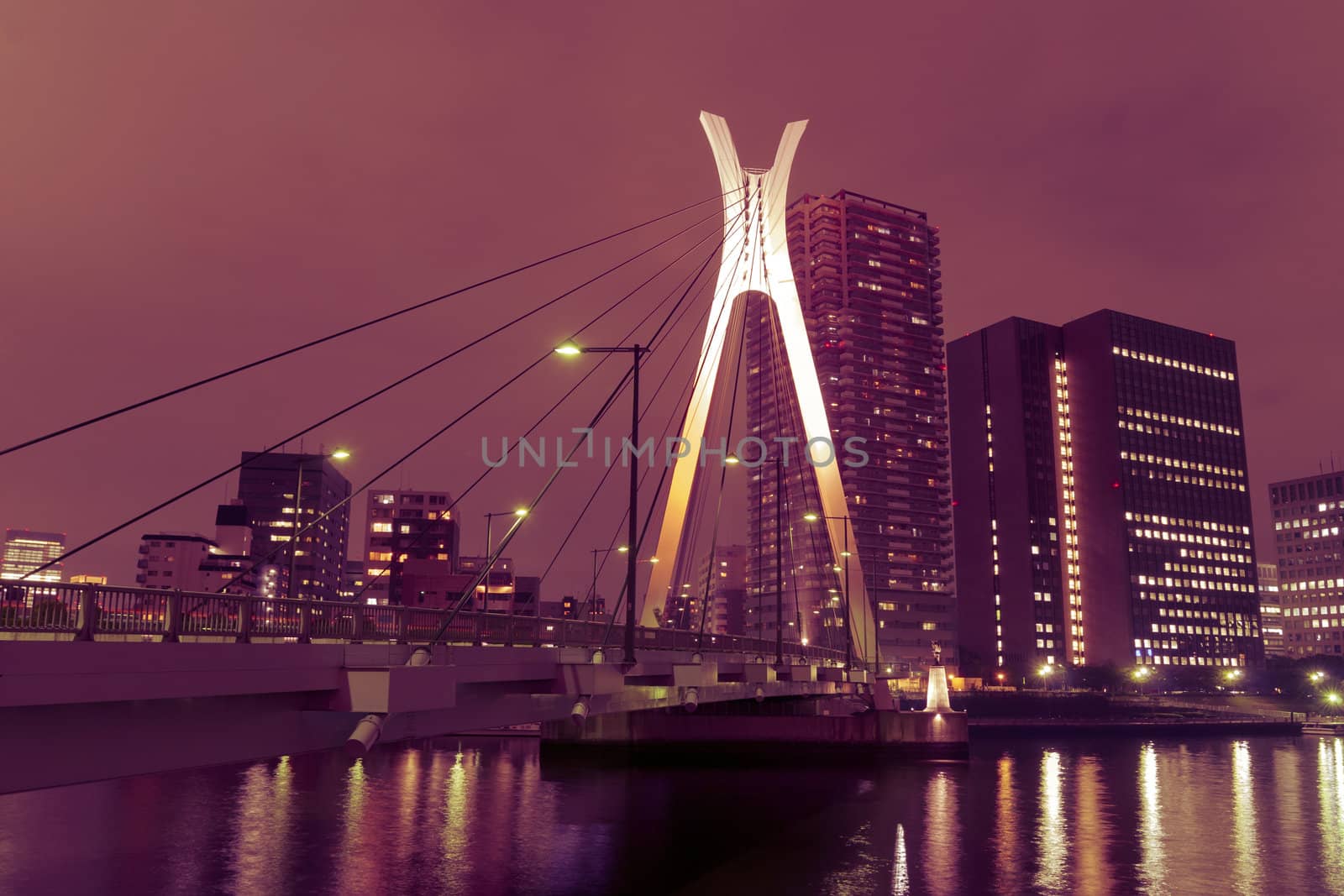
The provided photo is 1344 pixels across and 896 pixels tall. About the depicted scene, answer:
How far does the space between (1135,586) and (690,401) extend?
170 meters

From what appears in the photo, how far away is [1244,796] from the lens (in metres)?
57.2

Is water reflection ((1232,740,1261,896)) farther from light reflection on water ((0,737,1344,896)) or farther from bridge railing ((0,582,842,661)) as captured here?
bridge railing ((0,582,842,661))

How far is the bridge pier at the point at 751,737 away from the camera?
64875 mm

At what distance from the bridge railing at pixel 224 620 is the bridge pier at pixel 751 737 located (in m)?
39.5

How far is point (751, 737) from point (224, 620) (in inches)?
2067

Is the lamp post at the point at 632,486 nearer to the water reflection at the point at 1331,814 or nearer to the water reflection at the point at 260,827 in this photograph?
the water reflection at the point at 260,827

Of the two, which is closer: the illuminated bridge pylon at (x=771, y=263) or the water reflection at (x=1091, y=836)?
the water reflection at (x=1091, y=836)

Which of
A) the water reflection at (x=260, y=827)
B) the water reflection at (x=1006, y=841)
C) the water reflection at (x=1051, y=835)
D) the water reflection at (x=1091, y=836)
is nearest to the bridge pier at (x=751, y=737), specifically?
the water reflection at (x=1006, y=841)

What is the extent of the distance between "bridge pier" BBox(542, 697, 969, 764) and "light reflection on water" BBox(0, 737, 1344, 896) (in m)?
1.42

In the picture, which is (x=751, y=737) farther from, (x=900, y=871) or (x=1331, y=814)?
(x=900, y=871)

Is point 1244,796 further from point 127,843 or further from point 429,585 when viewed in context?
point 429,585

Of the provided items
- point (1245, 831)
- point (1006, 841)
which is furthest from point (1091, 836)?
point (1245, 831)

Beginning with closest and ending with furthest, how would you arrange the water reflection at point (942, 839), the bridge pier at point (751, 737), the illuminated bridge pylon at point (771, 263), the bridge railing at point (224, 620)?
the bridge railing at point (224, 620), the water reflection at point (942, 839), the illuminated bridge pylon at point (771, 263), the bridge pier at point (751, 737)

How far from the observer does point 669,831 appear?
4328 centimetres
